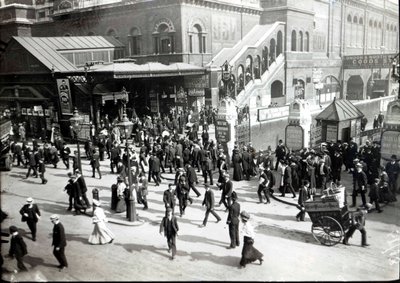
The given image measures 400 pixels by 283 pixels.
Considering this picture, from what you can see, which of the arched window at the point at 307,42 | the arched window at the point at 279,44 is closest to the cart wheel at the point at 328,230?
the arched window at the point at 279,44

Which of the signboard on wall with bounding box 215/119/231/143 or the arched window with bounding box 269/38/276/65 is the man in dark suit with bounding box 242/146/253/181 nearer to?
the signboard on wall with bounding box 215/119/231/143

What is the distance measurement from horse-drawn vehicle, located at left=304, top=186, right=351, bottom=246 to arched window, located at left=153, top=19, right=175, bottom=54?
912 inches

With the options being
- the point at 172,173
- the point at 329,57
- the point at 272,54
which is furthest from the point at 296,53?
the point at 172,173

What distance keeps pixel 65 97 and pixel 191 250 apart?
13546 mm

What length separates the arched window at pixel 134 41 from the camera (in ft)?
111

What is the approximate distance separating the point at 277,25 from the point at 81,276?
30.6 m

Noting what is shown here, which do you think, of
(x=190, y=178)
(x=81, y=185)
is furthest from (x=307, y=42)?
(x=81, y=185)

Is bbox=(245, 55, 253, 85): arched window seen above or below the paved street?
above

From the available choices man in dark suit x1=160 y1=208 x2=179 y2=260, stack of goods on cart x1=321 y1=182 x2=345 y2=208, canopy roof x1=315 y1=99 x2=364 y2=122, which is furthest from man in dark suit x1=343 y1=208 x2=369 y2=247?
canopy roof x1=315 y1=99 x2=364 y2=122

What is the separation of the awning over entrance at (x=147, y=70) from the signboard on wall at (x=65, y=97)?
→ 9.82 feet

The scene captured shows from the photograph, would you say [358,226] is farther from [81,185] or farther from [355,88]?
[355,88]

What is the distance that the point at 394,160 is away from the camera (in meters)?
14.7

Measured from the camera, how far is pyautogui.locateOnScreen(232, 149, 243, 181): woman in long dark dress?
56.6 feet

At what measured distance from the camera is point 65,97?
69.2 feet
